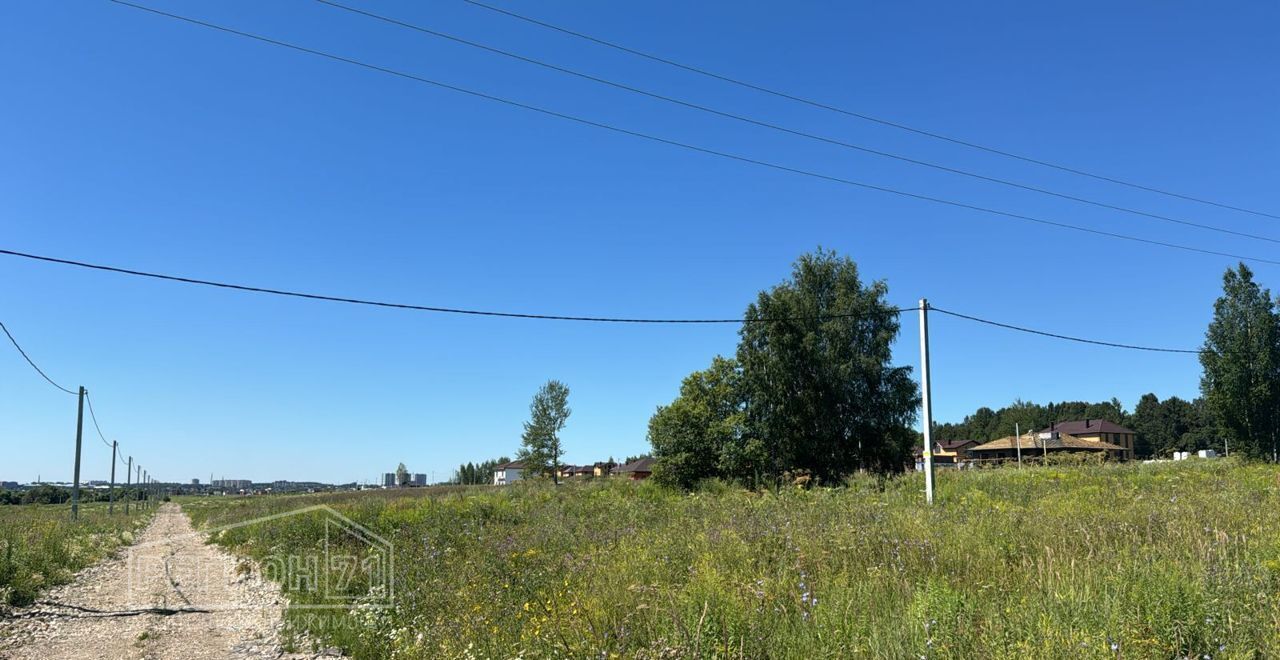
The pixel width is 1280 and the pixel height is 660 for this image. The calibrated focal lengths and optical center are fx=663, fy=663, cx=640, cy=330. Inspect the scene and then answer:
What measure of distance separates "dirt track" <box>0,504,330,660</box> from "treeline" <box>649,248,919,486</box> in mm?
24867

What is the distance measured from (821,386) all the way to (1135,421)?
133 metres

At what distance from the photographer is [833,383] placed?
3356cm

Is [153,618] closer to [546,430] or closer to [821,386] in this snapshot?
[821,386]

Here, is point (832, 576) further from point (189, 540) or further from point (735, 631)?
point (189, 540)

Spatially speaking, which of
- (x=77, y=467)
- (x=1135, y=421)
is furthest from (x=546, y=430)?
(x=1135, y=421)

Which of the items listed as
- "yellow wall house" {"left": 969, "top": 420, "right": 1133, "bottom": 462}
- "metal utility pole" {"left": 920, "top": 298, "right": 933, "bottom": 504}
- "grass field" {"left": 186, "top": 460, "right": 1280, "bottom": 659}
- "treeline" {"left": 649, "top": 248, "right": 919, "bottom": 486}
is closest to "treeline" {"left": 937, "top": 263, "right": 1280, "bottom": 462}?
"yellow wall house" {"left": 969, "top": 420, "right": 1133, "bottom": 462}

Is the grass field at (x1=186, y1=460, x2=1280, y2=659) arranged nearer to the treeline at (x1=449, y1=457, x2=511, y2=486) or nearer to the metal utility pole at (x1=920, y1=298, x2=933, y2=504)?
the metal utility pole at (x1=920, y1=298, x2=933, y2=504)

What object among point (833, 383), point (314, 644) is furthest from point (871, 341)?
point (314, 644)

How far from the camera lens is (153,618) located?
10.2m

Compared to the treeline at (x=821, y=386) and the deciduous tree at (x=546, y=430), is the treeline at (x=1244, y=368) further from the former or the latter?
the deciduous tree at (x=546, y=430)

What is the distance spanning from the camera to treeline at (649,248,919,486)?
33.9 metres

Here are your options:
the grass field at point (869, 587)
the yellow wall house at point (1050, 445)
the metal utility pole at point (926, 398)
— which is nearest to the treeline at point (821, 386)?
the metal utility pole at point (926, 398)

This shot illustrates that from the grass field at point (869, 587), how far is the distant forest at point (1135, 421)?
114m

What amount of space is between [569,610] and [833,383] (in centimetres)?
2954
